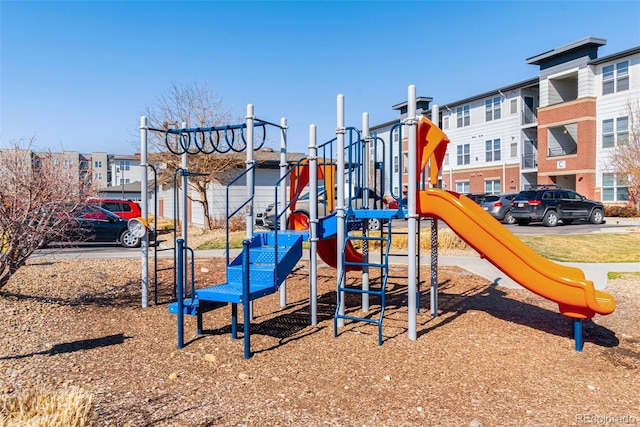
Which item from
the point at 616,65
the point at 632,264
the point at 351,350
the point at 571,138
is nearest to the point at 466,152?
the point at 571,138

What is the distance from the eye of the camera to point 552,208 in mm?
23438

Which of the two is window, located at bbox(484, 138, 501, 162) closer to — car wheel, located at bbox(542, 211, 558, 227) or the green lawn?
car wheel, located at bbox(542, 211, 558, 227)

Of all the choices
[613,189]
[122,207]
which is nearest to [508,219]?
[613,189]

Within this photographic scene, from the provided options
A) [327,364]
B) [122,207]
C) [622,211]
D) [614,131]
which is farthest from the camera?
[614,131]

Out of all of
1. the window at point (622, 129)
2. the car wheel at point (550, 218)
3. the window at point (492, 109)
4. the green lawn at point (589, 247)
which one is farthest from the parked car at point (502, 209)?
the window at point (492, 109)

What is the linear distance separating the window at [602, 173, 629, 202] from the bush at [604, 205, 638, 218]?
37.9 inches

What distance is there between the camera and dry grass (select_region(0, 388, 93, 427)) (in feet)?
11.0

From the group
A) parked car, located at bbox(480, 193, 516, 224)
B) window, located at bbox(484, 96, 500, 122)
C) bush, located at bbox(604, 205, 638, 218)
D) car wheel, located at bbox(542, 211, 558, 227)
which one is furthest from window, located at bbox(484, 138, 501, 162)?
car wheel, located at bbox(542, 211, 558, 227)

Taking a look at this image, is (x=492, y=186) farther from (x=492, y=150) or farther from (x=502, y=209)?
(x=502, y=209)

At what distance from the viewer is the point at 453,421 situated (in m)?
3.98

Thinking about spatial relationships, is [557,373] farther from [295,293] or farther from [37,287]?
[37,287]

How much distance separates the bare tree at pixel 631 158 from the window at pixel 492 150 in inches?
389

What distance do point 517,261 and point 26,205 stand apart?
630 centimetres

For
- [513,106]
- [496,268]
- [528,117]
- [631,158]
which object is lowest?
[496,268]
